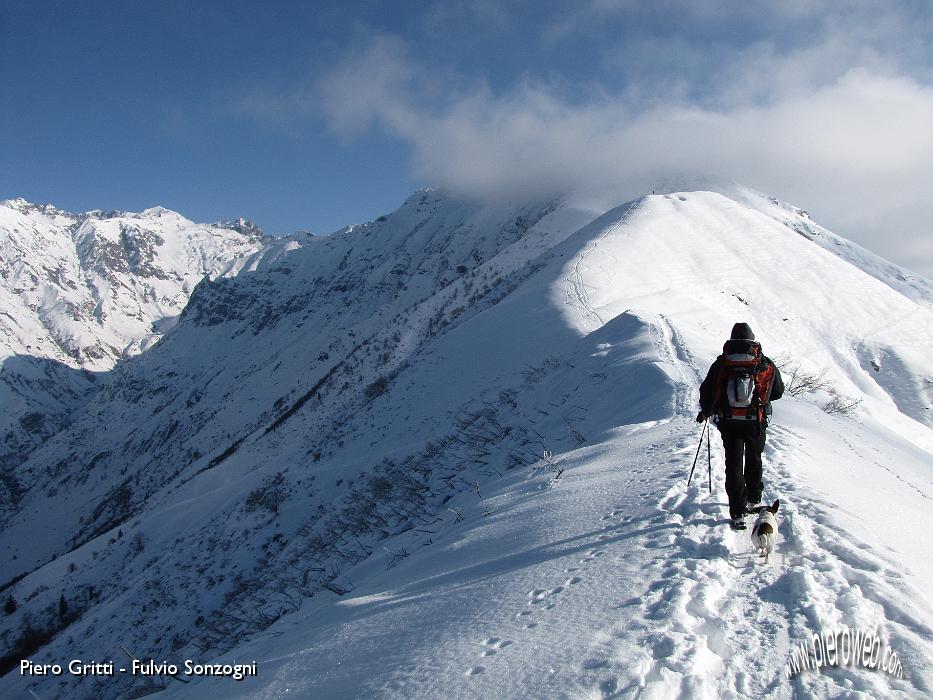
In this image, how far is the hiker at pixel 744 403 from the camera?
5.58m

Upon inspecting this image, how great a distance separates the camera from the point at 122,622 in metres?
17.8

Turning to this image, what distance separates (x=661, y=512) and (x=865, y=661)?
243cm

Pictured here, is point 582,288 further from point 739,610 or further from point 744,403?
point 739,610

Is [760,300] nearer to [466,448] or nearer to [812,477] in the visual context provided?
[466,448]

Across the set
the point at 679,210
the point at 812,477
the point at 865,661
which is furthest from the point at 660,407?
the point at 679,210

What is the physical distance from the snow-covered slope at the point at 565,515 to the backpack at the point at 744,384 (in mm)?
1012

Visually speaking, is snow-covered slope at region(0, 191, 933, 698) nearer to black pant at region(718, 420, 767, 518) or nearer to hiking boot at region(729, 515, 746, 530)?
hiking boot at region(729, 515, 746, 530)

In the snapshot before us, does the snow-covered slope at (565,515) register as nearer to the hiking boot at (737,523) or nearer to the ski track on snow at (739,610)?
the ski track on snow at (739,610)

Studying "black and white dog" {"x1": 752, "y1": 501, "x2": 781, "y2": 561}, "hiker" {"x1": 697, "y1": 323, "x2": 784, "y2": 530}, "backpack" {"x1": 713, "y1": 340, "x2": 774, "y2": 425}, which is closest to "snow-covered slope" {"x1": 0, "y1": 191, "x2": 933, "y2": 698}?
"black and white dog" {"x1": 752, "y1": 501, "x2": 781, "y2": 561}

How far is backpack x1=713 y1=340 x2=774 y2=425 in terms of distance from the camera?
5.60 m

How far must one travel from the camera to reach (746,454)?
5.73 metres

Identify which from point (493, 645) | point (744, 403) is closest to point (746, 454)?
point (744, 403)

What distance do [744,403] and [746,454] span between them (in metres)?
0.58

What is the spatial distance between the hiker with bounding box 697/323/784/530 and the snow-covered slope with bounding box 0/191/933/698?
522 mm
